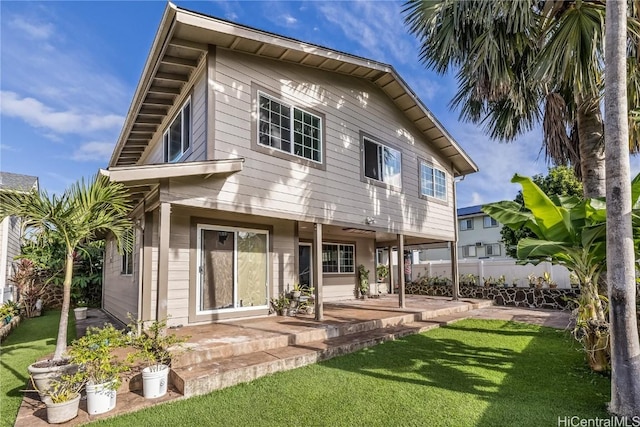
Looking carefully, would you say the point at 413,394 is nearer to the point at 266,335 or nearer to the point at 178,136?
the point at 266,335

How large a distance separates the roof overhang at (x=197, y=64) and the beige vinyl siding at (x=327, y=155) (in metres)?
0.28

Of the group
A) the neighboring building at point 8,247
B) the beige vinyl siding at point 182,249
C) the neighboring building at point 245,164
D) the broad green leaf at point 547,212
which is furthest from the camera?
the neighboring building at point 8,247

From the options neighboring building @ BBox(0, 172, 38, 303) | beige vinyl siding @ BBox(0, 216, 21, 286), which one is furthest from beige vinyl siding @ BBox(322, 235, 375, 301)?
beige vinyl siding @ BBox(0, 216, 21, 286)

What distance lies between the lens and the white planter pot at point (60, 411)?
12.7ft

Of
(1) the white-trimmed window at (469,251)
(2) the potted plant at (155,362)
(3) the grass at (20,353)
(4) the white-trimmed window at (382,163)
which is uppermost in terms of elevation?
(4) the white-trimmed window at (382,163)

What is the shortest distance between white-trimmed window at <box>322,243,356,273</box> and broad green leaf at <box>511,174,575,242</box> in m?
8.30

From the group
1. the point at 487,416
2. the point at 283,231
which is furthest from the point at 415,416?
the point at 283,231

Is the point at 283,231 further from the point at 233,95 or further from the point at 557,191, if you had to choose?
the point at 557,191

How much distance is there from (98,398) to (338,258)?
32.5ft

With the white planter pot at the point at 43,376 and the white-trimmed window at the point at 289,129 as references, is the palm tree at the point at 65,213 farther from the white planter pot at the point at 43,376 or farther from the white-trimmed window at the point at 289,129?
the white-trimmed window at the point at 289,129

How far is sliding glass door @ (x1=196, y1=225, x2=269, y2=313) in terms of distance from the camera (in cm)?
771

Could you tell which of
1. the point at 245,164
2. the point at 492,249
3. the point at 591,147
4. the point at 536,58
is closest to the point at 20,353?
the point at 245,164

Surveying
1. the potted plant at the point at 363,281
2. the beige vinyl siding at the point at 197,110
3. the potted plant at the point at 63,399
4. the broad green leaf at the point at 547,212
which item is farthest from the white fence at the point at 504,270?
the potted plant at the point at 63,399

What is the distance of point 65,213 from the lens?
16.2 feet
